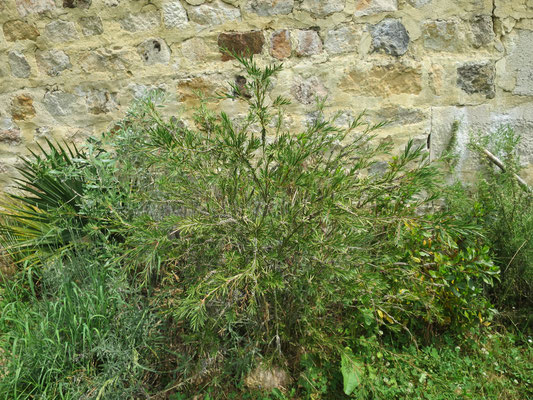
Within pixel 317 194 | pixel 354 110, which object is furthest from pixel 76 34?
pixel 317 194

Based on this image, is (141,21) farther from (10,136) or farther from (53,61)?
(10,136)

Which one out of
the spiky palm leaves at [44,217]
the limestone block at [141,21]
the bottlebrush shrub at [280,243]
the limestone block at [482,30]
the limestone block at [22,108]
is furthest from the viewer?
the limestone block at [22,108]

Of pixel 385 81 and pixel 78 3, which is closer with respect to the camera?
pixel 385 81

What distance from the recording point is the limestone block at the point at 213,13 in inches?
120

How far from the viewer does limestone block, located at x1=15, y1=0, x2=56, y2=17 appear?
319cm

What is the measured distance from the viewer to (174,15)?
3104 mm

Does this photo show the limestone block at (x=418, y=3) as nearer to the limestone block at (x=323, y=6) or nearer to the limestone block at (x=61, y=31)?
the limestone block at (x=323, y=6)

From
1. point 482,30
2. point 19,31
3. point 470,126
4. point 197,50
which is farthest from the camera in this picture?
point 19,31

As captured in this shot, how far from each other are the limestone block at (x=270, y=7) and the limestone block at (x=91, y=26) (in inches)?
45.1

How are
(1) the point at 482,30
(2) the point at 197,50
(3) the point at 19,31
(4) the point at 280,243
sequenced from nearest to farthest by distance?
(4) the point at 280,243, (1) the point at 482,30, (2) the point at 197,50, (3) the point at 19,31

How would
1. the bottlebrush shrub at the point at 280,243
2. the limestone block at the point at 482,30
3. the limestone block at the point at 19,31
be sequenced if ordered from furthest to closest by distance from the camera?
the limestone block at the point at 19,31 → the limestone block at the point at 482,30 → the bottlebrush shrub at the point at 280,243

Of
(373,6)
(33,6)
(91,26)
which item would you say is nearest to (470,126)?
(373,6)

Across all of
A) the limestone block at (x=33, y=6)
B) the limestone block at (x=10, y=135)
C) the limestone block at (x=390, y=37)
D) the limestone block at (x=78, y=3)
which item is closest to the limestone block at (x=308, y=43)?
the limestone block at (x=390, y=37)

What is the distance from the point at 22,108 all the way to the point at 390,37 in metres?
2.89
